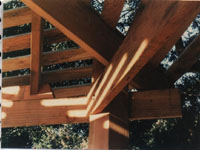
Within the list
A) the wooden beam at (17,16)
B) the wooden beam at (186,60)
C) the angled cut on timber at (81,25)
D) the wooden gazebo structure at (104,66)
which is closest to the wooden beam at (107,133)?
the wooden gazebo structure at (104,66)

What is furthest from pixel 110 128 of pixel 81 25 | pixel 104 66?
pixel 81 25

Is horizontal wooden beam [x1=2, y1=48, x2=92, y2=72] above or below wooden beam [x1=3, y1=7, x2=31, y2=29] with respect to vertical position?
below

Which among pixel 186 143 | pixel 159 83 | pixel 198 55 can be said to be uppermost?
pixel 198 55

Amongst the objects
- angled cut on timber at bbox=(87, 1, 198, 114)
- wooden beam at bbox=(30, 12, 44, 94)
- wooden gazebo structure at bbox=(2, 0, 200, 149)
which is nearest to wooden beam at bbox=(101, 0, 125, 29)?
wooden gazebo structure at bbox=(2, 0, 200, 149)

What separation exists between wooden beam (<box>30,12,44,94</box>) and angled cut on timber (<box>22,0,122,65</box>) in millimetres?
431

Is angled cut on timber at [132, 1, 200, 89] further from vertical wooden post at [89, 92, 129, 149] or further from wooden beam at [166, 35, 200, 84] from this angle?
vertical wooden post at [89, 92, 129, 149]

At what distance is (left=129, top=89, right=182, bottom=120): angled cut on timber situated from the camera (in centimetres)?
220

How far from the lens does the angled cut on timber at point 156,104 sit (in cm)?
220

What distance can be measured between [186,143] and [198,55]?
13.5 feet

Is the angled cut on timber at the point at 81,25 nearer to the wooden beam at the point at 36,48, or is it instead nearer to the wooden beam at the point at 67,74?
the wooden beam at the point at 36,48

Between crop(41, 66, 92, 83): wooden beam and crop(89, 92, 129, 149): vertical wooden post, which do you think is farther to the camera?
crop(41, 66, 92, 83): wooden beam

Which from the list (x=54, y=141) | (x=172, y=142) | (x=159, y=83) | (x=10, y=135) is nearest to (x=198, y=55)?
(x=159, y=83)

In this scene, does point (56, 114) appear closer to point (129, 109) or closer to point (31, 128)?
point (129, 109)

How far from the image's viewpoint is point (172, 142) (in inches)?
241
